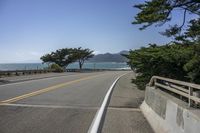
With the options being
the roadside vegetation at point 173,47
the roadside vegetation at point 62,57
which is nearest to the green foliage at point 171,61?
the roadside vegetation at point 173,47

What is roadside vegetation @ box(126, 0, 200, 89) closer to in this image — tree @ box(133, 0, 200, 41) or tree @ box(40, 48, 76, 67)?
tree @ box(133, 0, 200, 41)

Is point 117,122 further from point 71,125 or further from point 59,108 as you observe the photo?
point 59,108

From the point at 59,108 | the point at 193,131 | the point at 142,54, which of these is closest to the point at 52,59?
the point at 142,54

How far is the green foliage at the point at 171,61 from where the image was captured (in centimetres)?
1750

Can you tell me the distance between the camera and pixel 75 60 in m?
104

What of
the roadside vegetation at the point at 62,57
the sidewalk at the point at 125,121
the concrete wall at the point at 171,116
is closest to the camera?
the concrete wall at the point at 171,116

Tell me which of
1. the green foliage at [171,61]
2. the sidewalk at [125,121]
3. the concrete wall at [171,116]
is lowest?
the sidewalk at [125,121]

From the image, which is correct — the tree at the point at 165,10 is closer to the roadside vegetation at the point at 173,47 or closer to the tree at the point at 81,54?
the roadside vegetation at the point at 173,47

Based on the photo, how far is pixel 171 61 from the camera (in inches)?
756

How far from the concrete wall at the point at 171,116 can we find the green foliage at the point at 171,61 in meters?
5.92

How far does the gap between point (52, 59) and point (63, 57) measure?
312cm

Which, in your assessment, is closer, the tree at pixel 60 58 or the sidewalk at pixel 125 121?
the sidewalk at pixel 125 121

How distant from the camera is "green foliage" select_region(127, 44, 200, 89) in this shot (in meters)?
17.5

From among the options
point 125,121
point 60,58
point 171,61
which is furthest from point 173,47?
point 60,58
